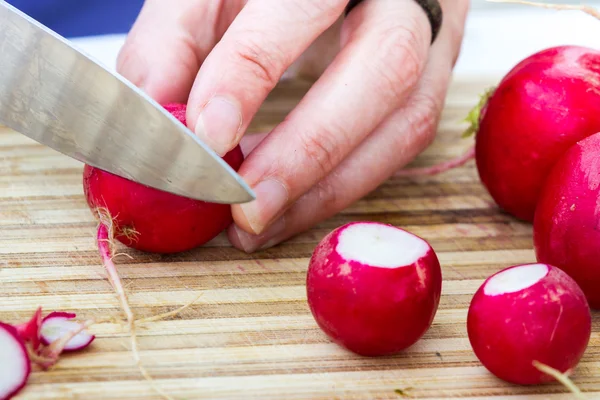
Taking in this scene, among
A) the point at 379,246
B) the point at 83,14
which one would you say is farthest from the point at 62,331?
the point at 83,14

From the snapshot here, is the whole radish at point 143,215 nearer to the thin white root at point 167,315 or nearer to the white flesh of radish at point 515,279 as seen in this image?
the thin white root at point 167,315

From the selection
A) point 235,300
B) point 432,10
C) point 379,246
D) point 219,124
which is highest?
point 432,10

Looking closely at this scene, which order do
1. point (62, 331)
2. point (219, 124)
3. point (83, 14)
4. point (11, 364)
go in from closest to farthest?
point (11, 364), point (62, 331), point (219, 124), point (83, 14)

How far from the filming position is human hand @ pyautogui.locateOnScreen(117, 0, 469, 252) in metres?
1.47

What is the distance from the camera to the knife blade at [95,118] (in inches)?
50.6

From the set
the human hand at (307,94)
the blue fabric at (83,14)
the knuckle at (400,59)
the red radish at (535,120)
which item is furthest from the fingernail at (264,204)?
the blue fabric at (83,14)

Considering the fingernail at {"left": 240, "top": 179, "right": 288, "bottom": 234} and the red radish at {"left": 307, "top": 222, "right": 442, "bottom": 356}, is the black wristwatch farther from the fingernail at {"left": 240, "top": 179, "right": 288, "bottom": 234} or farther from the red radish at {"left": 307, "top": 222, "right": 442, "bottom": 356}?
the red radish at {"left": 307, "top": 222, "right": 442, "bottom": 356}

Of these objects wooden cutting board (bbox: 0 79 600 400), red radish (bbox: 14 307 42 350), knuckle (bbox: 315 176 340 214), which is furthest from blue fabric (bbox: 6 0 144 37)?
red radish (bbox: 14 307 42 350)

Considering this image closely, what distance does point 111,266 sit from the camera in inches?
56.4

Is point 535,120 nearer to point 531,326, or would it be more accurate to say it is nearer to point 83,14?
point 531,326

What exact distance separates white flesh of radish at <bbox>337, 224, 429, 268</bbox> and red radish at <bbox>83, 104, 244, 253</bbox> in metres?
0.35

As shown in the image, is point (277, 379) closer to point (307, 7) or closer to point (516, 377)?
point (516, 377)

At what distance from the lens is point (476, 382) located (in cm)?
126

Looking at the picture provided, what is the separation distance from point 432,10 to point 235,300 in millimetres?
958
